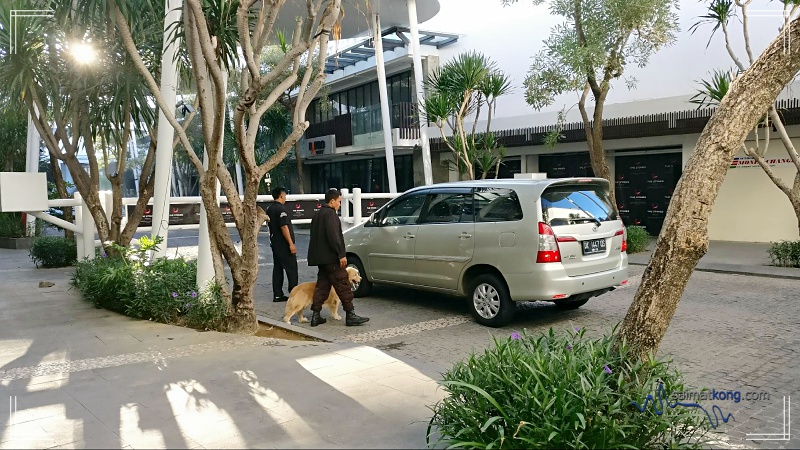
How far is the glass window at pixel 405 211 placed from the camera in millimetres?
8766

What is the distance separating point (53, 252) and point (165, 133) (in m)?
7.34

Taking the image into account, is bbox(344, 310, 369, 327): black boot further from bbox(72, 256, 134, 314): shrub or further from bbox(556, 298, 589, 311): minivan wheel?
bbox(72, 256, 134, 314): shrub

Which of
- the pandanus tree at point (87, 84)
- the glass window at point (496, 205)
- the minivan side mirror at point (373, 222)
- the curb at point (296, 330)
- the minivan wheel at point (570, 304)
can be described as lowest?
the minivan wheel at point (570, 304)

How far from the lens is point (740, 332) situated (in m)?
7.05

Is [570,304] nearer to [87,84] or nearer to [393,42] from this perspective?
[87,84]

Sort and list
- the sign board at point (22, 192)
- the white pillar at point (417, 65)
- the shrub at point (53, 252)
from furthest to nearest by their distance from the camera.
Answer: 1. the white pillar at point (417, 65)
2. the shrub at point (53, 252)
3. the sign board at point (22, 192)

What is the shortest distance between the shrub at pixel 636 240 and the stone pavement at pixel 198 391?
1015 centimetres

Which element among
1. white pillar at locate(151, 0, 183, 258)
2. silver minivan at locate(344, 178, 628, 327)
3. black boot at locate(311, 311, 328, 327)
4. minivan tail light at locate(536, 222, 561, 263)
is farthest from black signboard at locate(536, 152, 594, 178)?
white pillar at locate(151, 0, 183, 258)

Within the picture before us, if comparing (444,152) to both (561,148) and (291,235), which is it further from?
(291,235)

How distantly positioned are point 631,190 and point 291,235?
12.9 metres

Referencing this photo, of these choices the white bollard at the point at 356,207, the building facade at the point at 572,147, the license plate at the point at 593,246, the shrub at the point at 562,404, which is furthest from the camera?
the building facade at the point at 572,147

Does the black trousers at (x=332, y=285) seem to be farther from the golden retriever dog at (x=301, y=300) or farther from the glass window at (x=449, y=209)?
the glass window at (x=449, y=209)

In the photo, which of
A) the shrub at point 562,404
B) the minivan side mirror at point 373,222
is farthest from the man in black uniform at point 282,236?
the shrub at point 562,404

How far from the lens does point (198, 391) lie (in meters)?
5.00
